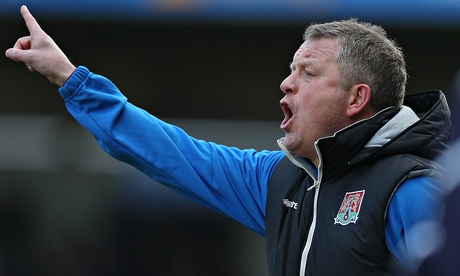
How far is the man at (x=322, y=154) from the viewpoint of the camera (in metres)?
2.29

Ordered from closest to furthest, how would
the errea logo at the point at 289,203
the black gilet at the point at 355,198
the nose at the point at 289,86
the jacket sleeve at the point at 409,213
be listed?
A: the jacket sleeve at the point at 409,213 < the black gilet at the point at 355,198 < the errea logo at the point at 289,203 < the nose at the point at 289,86

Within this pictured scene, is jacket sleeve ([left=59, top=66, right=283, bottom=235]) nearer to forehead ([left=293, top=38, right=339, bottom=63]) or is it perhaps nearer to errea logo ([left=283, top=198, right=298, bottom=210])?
errea logo ([left=283, top=198, right=298, bottom=210])

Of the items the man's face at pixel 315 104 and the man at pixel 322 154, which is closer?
the man at pixel 322 154

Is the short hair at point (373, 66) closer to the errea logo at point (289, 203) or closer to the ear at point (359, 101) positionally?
the ear at point (359, 101)

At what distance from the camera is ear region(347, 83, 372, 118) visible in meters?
2.64

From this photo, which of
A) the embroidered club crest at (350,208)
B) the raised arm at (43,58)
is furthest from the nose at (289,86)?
the raised arm at (43,58)

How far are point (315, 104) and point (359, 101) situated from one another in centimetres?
15

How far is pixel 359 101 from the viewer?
2660 mm

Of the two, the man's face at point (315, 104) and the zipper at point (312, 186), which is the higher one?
the man's face at point (315, 104)

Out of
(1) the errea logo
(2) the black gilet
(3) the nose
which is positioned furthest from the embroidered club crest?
(3) the nose

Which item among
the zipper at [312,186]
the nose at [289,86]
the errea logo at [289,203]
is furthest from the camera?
the nose at [289,86]

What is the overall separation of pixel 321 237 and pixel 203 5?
4.21 meters

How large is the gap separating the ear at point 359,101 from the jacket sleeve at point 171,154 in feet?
1.36

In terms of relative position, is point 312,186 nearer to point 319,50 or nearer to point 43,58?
point 319,50
